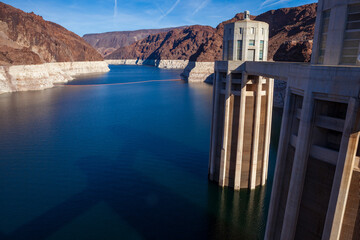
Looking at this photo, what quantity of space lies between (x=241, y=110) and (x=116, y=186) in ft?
42.1

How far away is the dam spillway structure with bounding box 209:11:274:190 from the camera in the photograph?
63.1ft

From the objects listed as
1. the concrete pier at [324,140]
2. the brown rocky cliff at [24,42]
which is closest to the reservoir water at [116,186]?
the concrete pier at [324,140]

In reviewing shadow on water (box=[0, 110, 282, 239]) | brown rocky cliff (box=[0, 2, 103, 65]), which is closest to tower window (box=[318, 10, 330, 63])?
shadow on water (box=[0, 110, 282, 239])

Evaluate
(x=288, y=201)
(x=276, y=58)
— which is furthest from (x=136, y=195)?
(x=276, y=58)

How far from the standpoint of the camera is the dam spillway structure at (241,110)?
19234mm

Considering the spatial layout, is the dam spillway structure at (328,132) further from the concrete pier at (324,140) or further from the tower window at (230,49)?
the tower window at (230,49)

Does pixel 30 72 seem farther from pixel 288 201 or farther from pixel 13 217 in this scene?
pixel 288 201

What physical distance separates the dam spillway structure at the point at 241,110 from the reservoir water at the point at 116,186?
210 cm

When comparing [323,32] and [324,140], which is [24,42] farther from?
[324,140]

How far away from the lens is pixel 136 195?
69.4 feet

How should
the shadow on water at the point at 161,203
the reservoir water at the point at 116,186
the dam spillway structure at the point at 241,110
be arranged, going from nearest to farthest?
the shadow on water at the point at 161,203 → the reservoir water at the point at 116,186 → the dam spillway structure at the point at 241,110

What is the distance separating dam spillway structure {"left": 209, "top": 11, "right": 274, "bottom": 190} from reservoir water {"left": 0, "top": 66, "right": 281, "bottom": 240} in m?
2.10

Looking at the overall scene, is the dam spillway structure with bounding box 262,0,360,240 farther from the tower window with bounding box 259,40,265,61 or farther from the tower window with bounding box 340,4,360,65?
the tower window with bounding box 259,40,265,61

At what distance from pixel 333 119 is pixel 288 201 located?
384cm
